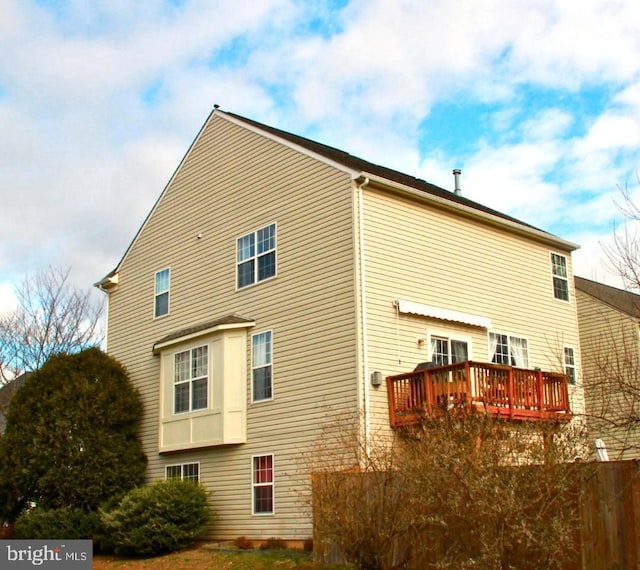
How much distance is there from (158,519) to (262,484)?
2.48 meters

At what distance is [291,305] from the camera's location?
771 inches

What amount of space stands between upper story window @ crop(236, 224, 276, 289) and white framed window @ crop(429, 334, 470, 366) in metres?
4.30

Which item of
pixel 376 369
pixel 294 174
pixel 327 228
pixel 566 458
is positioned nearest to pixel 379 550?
pixel 566 458

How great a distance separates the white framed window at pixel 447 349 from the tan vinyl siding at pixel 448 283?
0.25m

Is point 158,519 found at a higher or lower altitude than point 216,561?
higher

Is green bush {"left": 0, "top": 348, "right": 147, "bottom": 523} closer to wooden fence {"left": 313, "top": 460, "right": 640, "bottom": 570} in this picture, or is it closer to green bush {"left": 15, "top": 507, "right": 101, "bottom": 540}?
green bush {"left": 15, "top": 507, "right": 101, "bottom": 540}

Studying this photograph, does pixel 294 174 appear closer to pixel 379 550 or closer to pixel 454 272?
pixel 454 272

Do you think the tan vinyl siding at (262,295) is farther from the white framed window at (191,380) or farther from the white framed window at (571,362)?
the white framed window at (571,362)

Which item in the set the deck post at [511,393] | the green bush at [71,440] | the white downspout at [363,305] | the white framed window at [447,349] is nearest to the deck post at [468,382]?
the deck post at [511,393]

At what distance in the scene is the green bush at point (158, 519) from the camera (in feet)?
61.1

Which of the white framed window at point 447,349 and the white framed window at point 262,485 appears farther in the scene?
the white framed window at point 447,349

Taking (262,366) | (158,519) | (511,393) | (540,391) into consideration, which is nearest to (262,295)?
(262,366)

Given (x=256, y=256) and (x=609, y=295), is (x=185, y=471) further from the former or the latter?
(x=609, y=295)

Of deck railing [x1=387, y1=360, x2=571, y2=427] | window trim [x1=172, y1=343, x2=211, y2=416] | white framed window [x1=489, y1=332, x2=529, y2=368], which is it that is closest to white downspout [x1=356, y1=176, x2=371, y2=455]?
deck railing [x1=387, y1=360, x2=571, y2=427]
